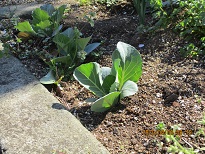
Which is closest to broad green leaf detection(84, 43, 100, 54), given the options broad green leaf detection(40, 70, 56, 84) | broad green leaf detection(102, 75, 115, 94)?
broad green leaf detection(40, 70, 56, 84)

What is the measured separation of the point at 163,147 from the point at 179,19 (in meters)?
1.38

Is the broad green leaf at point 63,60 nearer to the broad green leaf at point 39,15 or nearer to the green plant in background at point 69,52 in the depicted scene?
the green plant in background at point 69,52

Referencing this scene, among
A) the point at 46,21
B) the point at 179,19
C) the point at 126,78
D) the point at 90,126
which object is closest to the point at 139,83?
the point at 126,78

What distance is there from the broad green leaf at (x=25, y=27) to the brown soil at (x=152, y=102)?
12.0 inches

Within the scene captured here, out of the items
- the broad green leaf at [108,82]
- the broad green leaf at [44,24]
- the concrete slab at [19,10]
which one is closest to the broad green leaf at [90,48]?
the broad green leaf at [44,24]

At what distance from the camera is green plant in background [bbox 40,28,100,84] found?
8.63 ft

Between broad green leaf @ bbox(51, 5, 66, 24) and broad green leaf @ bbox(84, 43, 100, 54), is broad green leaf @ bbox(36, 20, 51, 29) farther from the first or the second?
broad green leaf @ bbox(84, 43, 100, 54)

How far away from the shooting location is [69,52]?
2740mm

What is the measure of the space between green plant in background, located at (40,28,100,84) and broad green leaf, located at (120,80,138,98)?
1.71 feet

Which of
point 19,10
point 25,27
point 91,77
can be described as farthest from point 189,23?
point 19,10

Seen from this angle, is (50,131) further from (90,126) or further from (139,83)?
(139,83)

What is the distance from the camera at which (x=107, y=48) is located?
297cm

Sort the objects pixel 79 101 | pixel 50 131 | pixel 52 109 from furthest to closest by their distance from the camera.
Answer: pixel 79 101 < pixel 52 109 < pixel 50 131

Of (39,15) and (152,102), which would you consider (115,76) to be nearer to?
(152,102)
